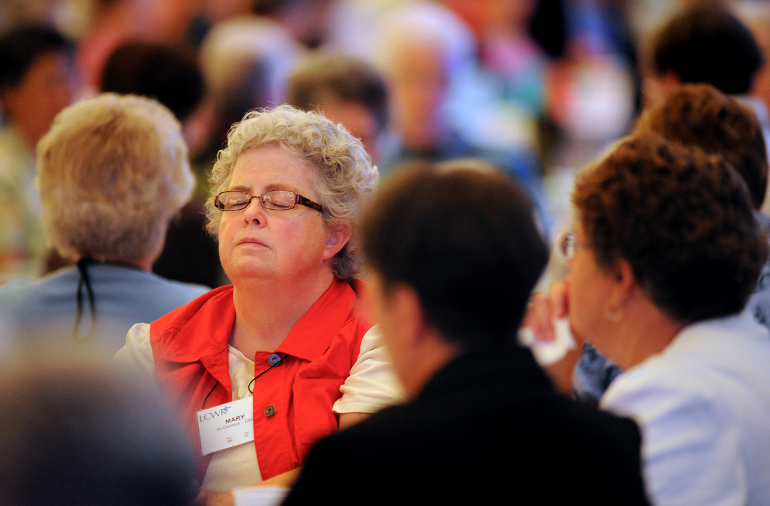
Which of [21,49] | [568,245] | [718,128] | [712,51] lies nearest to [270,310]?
[568,245]

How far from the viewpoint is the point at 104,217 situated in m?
2.46

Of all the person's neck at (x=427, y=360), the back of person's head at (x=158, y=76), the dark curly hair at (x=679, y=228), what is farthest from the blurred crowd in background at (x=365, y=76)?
the person's neck at (x=427, y=360)

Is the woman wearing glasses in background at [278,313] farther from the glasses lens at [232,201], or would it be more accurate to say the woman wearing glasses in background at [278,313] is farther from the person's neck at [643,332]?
the person's neck at [643,332]

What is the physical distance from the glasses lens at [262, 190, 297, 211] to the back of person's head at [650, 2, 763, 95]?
2.00 metres

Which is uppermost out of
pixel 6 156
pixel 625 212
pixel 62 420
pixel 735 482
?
pixel 6 156

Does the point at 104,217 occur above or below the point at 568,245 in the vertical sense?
above

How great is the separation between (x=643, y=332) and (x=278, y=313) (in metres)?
0.95

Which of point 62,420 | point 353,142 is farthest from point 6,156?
point 62,420

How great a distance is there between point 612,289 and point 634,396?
0.86 feet

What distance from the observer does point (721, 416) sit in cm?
151

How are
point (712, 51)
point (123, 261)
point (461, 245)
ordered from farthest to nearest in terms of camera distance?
point (712, 51)
point (123, 261)
point (461, 245)

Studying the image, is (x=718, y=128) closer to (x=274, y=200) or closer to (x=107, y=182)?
(x=274, y=200)

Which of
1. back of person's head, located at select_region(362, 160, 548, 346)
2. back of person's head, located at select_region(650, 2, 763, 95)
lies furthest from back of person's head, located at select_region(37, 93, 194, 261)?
back of person's head, located at select_region(650, 2, 763, 95)

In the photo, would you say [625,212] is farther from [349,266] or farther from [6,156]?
[6,156]
